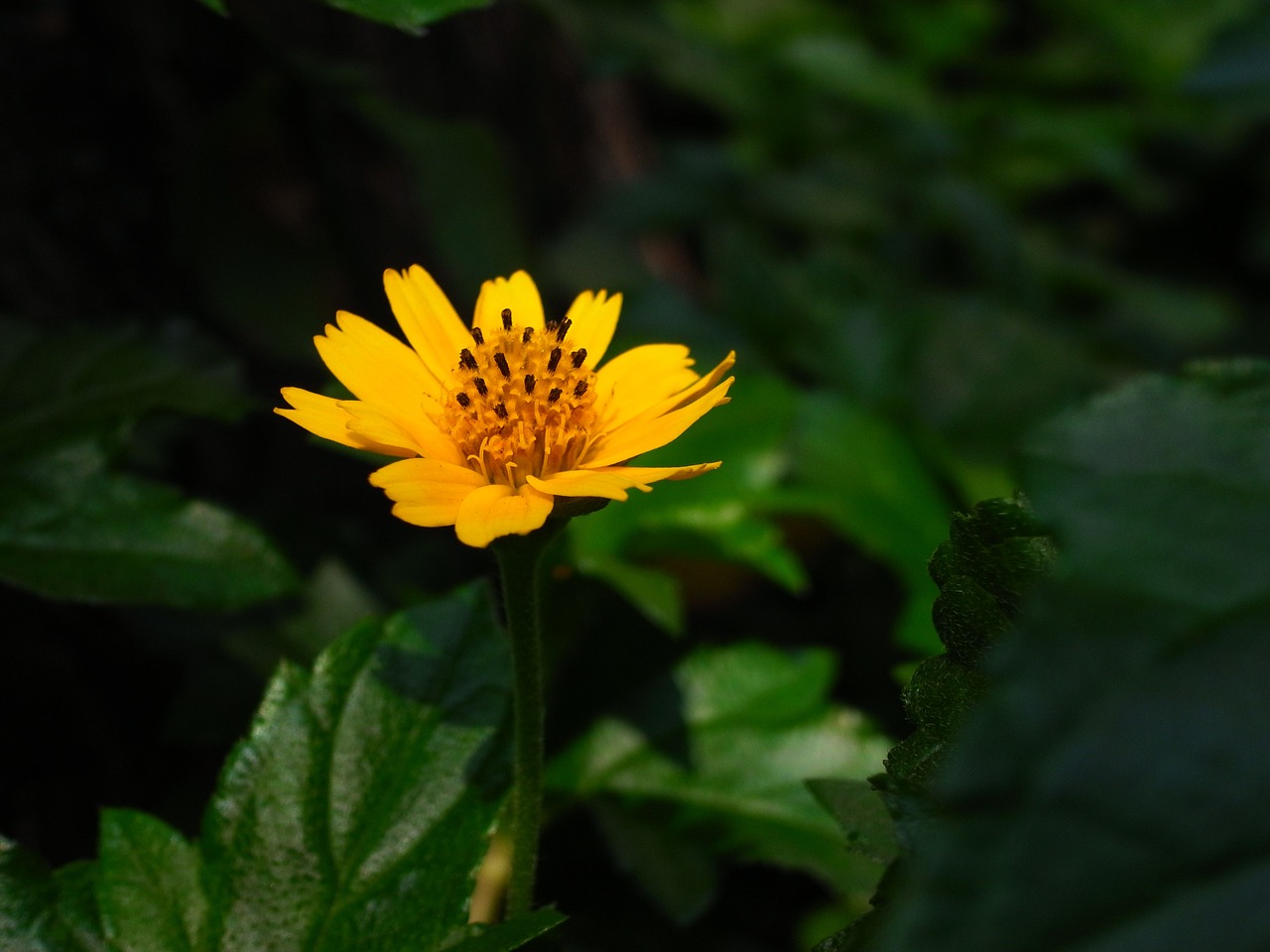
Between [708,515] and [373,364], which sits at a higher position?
[708,515]

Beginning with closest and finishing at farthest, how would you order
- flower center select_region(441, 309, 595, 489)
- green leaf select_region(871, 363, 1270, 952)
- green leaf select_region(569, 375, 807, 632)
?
green leaf select_region(871, 363, 1270, 952), flower center select_region(441, 309, 595, 489), green leaf select_region(569, 375, 807, 632)

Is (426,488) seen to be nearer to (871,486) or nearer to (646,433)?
(646,433)

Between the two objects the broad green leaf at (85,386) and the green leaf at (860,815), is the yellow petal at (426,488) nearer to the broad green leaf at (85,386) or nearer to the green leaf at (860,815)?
the green leaf at (860,815)

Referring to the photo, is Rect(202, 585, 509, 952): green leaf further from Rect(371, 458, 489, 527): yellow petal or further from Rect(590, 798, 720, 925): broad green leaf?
Rect(590, 798, 720, 925): broad green leaf

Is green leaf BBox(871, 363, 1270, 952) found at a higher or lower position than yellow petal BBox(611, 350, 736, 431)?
lower

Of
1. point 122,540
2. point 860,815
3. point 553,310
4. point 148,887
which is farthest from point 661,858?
point 553,310

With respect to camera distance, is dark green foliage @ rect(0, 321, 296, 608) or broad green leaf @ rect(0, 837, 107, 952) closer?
broad green leaf @ rect(0, 837, 107, 952)

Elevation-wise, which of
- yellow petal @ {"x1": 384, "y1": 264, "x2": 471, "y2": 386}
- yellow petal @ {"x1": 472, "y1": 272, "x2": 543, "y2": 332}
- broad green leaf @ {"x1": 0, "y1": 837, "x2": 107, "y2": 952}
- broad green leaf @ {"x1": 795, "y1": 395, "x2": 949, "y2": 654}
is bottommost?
broad green leaf @ {"x1": 0, "y1": 837, "x2": 107, "y2": 952}

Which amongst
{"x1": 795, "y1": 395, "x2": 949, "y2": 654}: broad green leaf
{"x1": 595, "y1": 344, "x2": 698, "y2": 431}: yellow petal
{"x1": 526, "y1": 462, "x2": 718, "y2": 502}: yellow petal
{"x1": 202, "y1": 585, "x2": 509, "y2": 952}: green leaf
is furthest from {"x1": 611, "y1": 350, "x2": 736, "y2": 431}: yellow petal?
{"x1": 795, "y1": 395, "x2": 949, "y2": 654}: broad green leaf
